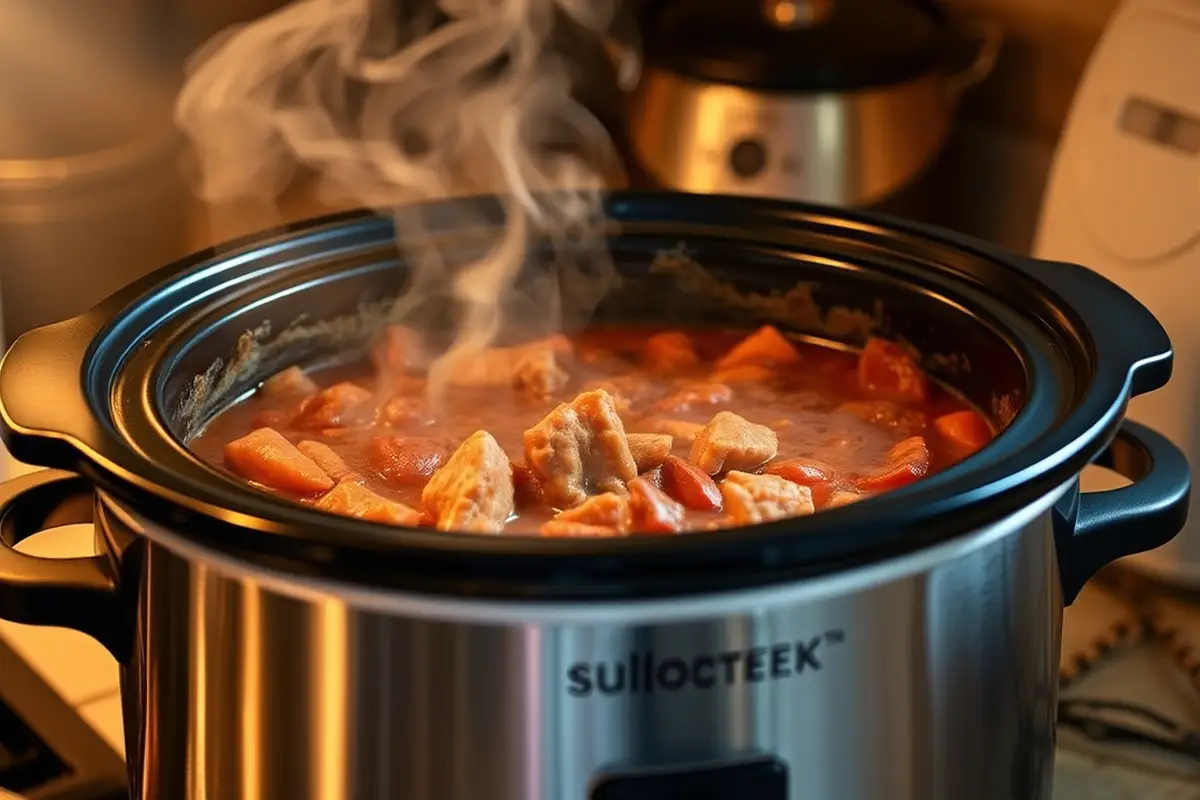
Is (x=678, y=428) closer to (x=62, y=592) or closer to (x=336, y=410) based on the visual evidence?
(x=336, y=410)

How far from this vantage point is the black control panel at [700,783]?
772 millimetres

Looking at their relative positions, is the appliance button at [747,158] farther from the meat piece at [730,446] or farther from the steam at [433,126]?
the meat piece at [730,446]

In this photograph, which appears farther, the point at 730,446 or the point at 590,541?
the point at 730,446

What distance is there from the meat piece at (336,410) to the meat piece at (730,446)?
268 millimetres

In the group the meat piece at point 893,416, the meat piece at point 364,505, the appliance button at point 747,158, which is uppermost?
the appliance button at point 747,158

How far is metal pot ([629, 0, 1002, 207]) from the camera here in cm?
154

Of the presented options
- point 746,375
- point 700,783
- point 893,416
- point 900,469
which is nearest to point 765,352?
point 746,375

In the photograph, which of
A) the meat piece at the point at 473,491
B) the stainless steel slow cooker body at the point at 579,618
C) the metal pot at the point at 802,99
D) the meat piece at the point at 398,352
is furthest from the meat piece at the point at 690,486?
the metal pot at the point at 802,99

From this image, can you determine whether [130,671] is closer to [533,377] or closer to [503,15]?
[533,377]

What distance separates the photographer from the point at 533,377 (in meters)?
1.23

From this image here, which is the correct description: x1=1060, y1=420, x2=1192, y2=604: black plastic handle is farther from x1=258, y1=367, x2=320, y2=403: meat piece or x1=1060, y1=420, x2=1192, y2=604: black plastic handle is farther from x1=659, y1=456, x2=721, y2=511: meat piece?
x1=258, y1=367, x2=320, y2=403: meat piece

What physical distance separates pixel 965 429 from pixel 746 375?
20 cm

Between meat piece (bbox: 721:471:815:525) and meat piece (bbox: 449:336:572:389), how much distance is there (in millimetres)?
364

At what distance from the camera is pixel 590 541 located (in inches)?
28.3
